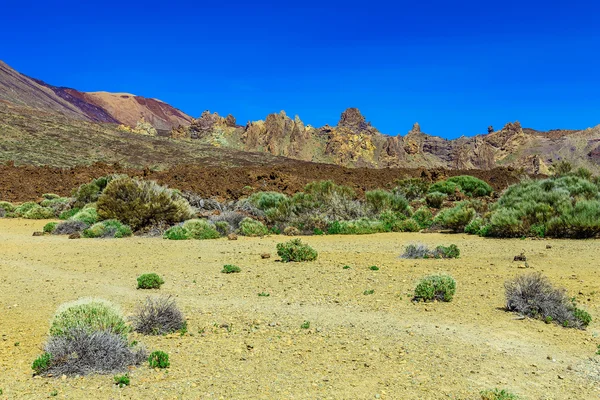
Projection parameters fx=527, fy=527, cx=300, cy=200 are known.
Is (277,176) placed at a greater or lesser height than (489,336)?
greater

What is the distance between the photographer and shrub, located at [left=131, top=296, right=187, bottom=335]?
6522 mm

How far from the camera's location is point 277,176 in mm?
29078

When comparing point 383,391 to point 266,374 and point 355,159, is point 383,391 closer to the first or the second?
point 266,374

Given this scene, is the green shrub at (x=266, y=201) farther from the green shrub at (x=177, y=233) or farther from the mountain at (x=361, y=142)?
the mountain at (x=361, y=142)

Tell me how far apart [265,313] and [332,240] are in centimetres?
826

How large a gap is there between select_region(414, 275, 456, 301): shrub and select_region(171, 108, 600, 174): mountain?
4688 inches

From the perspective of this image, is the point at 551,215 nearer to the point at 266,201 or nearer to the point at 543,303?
the point at 543,303

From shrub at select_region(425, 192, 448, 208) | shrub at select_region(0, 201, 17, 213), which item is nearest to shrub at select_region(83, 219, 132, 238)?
shrub at select_region(0, 201, 17, 213)

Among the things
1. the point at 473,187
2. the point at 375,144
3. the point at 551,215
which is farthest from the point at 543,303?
the point at 375,144

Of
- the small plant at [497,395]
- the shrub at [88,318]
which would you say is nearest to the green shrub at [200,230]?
the shrub at [88,318]

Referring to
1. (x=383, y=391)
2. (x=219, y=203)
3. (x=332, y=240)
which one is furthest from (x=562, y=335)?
(x=219, y=203)

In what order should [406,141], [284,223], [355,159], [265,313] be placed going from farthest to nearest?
[406,141]
[355,159]
[284,223]
[265,313]

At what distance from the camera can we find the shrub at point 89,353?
521cm

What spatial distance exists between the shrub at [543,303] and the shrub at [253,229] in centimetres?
1006
